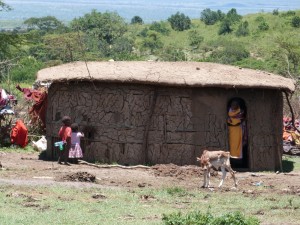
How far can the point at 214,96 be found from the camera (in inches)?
717

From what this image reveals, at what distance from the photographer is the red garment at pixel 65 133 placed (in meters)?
18.0

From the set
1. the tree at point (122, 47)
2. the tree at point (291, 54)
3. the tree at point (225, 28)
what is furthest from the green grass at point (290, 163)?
the tree at point (225, 28)

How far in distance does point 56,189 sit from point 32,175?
2.13 m

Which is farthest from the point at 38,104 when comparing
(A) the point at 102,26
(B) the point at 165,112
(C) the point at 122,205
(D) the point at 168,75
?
(A) the point at 102,26

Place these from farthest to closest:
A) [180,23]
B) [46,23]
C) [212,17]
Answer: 1. [212,17]
2. [180,23]
3. [46,23]

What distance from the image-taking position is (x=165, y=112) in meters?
18.2

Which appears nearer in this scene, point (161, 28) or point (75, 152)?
point (75, 152)

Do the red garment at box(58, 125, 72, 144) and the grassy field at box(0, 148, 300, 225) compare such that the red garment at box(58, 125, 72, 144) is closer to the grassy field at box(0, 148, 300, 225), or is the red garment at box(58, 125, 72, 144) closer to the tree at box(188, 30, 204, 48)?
the grassy field at box(0, 148, 300, 225)

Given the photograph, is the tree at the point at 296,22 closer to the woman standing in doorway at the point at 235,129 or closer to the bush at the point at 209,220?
the woman standing in doorway at the point at 235,129

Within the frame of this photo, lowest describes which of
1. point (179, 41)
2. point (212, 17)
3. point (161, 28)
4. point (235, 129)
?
point (235, 129)

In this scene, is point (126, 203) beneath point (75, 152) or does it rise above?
beneath

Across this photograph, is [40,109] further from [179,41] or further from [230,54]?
[179,41]

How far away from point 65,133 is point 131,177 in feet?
7.20

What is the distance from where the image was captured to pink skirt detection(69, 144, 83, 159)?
1820 cm
